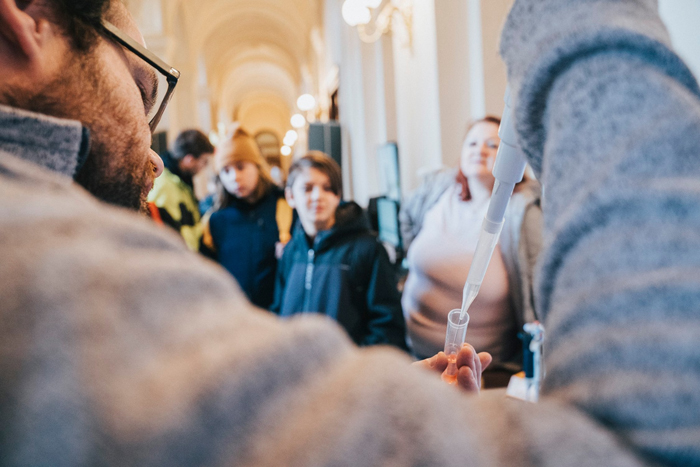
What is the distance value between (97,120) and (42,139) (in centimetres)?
15

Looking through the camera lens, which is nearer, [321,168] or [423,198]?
[321,168]

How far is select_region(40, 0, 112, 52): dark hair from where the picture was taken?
1.68 ft

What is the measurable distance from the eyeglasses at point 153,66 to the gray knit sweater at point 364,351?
0.36m

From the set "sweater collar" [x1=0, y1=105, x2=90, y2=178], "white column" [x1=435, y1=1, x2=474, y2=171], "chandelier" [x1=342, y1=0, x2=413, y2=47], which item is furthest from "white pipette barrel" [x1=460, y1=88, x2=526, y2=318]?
"chandelier" [x1=342, y1=0, x2=413, y2=47]

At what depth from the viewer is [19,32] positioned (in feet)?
1.46

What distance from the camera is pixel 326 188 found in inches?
82.7

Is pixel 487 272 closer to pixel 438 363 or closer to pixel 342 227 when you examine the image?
pixel 342 227

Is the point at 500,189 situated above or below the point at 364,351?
above

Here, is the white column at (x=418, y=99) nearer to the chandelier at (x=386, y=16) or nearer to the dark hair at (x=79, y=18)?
the chandelier at (x=386, y=16)

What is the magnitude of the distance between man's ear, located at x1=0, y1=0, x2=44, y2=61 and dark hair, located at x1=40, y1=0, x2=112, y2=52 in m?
0.04

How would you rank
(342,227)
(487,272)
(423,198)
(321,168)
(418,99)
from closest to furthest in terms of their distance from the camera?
(487,272), (342,227), (321,168), (423,198), (418,99)

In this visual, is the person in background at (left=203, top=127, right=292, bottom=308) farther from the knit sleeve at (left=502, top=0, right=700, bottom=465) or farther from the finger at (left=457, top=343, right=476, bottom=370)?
the knit sleeve at (left=502, top=0, right=700, bottom=465)

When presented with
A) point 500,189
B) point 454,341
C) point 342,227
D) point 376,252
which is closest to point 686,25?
point 500,189

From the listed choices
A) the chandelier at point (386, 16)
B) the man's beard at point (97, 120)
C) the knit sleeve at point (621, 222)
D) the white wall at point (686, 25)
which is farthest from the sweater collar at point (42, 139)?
the chandelier at point (386, 16)
